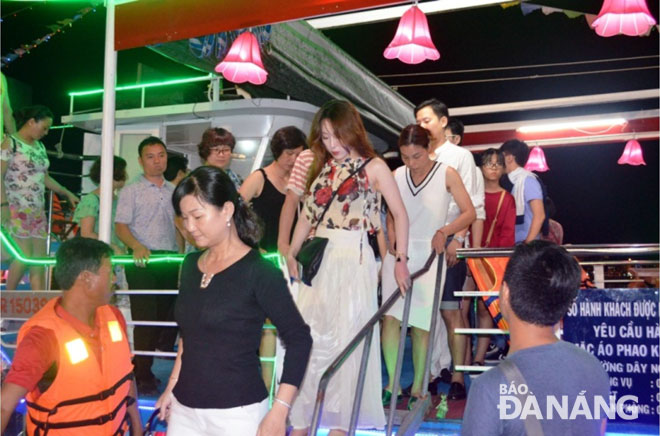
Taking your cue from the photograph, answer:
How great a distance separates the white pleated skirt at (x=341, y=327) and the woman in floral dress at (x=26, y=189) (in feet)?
10.9

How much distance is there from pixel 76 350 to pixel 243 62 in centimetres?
409

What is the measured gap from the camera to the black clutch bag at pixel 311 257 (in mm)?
3893

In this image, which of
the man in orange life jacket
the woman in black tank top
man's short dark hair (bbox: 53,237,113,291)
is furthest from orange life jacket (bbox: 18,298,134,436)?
the woman in black tank top

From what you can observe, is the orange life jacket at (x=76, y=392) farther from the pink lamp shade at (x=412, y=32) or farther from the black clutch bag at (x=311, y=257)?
the pink lamp shade at (x=412, y=32)

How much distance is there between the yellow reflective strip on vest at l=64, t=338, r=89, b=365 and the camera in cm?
298

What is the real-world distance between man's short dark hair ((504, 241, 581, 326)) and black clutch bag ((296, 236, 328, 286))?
1.85 meters

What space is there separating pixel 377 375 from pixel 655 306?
5.46ft

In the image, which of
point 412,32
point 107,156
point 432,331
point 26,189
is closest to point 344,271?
point 432,331

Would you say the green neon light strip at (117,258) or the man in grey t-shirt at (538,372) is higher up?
the green neon light strip at (117,258)

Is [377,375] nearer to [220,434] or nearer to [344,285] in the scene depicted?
[344,285]

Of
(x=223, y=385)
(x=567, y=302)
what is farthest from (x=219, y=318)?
(x=567, y=302)

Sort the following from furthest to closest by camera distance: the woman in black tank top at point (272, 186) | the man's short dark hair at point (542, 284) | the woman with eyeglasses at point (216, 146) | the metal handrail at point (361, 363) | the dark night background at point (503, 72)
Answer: the dark night background at point (503, 72) < the woman with eyeglasses at point (216, 146) < the woman in black tank top at point (272, 186) < the metal handrail at point (361, 363) < the man's short dark hair at point (542, 284)

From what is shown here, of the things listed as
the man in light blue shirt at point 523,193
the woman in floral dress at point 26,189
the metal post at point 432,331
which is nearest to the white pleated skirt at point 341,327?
the metal post at point 432,331

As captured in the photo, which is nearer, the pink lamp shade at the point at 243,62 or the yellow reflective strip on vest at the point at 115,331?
the yellow reflective strip on vest at the point at 115,331
